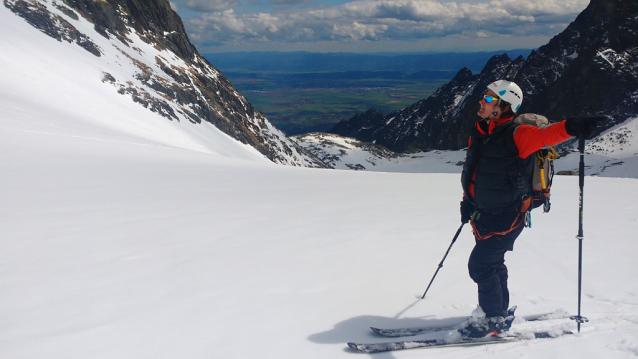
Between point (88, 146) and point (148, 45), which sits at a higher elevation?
point (148, 45)

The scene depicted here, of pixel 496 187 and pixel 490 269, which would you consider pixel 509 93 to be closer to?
pixel 496 187

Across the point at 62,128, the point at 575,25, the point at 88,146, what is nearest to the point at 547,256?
the point at 88,146

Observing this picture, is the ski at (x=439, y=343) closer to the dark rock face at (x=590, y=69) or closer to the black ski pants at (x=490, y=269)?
the black ski pants at (x=490, y=269)

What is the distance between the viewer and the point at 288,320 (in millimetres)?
4176

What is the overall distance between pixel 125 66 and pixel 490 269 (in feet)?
224

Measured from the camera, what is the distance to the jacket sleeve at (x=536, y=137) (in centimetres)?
339

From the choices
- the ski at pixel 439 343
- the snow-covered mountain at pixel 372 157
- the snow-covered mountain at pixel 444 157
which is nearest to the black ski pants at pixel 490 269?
the ski at pixel 439 343

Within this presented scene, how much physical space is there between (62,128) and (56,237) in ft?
42.2

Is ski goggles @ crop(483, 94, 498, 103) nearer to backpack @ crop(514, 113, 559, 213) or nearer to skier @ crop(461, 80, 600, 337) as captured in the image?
skier @ crop(461, 80, 600, 337)

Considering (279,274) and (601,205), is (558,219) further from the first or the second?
(279,274)

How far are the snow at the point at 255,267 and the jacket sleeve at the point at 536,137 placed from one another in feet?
6.51

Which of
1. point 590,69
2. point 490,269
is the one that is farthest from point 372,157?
point 490,269

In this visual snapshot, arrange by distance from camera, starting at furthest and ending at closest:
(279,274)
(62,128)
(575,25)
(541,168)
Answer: (575,25) → (62,128) → (279,274) → (541,168)

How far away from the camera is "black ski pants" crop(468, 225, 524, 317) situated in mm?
4066
